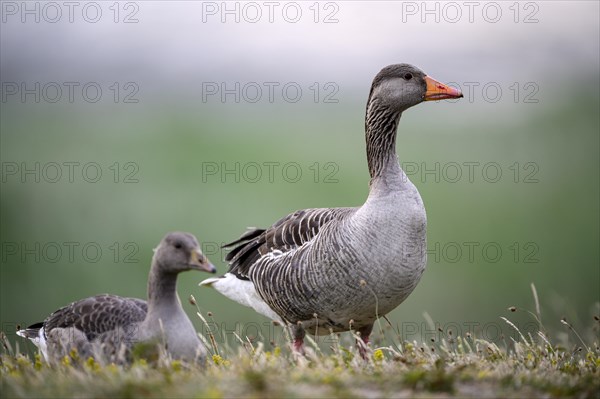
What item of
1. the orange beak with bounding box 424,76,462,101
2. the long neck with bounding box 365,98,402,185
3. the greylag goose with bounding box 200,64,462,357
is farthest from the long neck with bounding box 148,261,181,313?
the orange beak with bounding box 424,76,462,101

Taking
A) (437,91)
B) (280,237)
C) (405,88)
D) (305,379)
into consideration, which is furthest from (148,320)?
(437,91)

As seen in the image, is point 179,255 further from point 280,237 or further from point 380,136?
point 380,136

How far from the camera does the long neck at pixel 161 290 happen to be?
23.1 ft

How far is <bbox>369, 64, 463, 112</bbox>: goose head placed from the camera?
7949mm

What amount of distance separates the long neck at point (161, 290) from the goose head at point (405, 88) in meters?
2.83

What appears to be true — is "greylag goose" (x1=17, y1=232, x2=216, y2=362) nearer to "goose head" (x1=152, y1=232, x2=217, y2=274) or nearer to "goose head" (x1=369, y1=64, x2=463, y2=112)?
"goose head" (x1=152, y1=232, x2=217, y2=274)

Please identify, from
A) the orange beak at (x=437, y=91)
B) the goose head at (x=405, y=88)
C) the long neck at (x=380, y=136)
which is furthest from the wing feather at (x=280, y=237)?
the orange beak at (x=437, y=91)

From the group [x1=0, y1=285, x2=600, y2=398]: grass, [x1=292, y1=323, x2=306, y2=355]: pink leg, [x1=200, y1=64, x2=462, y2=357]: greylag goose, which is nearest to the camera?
[x1=0, y1=285, x2=600, y2=398]: grass

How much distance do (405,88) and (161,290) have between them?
3.16 metres

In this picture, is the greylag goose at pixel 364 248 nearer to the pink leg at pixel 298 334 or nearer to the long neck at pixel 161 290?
the pink leg at pixel 298 334

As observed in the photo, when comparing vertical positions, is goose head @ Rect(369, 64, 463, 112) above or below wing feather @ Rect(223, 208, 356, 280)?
above

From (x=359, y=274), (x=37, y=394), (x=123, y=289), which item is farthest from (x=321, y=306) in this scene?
(x=123, y=289)

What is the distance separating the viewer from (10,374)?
5.79 m

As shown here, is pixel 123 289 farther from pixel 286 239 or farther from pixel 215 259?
pixel 286 239
